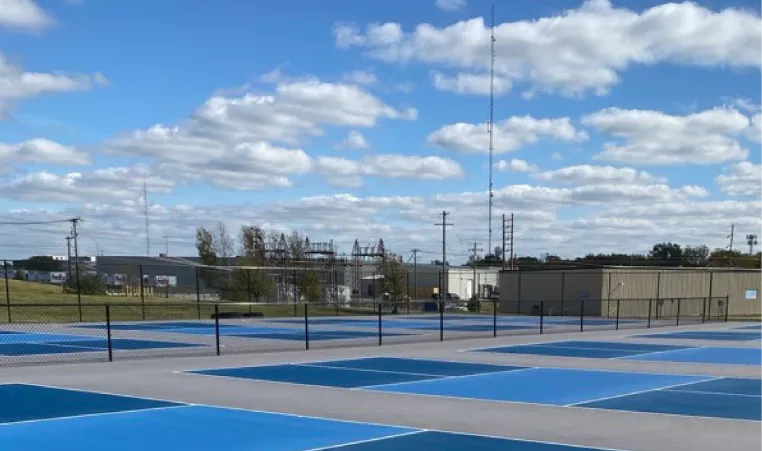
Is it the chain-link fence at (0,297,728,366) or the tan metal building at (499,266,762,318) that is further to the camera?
the tan metal building at (499,266,762,318)

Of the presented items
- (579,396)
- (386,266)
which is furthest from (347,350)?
(386,266)

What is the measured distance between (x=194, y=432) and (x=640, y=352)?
54.0ft

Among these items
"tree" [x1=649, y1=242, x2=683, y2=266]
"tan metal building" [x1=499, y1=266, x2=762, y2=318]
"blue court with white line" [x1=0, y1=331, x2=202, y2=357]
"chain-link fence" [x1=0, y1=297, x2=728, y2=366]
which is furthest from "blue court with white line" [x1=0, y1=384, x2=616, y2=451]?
"tree" [x1=649, y1=242, x2=683, y2=266]

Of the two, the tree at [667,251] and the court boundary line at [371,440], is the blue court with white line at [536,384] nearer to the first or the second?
the court boundary line at [371,440]

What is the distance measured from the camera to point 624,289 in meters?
57.8

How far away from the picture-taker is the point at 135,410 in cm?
1177

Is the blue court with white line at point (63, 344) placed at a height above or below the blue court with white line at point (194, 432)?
below

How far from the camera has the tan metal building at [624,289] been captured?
56.0m

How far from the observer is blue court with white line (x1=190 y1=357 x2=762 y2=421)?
12707 millimetres

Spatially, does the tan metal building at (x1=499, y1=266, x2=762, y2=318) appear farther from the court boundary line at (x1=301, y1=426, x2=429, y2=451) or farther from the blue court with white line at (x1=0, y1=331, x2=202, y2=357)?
the court boundary line at (x1=301, y1=426, x2=429, y2=451)

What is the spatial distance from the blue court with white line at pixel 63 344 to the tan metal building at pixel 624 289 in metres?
31.7

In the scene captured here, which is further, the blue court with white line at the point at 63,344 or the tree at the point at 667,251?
the tree at the point at 667,251

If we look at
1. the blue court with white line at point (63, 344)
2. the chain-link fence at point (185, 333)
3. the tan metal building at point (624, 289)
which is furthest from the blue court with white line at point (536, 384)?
the tan metal building at point (624, 289)

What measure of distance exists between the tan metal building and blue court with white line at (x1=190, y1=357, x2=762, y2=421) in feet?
115
